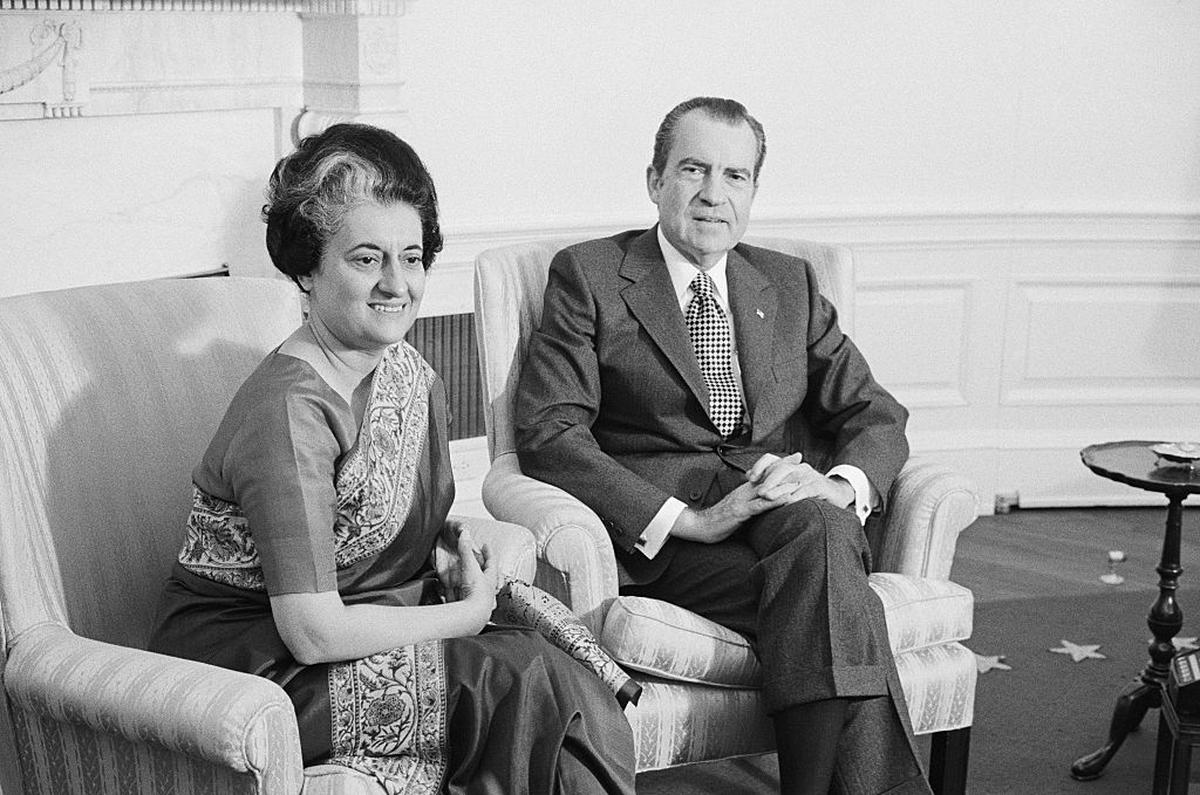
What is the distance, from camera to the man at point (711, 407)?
8.25 feet

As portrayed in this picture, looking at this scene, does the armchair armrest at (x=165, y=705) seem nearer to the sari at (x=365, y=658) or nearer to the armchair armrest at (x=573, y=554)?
the sari at (x=365, y=658)

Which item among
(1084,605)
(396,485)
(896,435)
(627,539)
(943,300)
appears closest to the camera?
(396,485)

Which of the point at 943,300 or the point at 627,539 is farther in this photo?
the point at 943,300

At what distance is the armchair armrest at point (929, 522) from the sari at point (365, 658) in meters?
0.86

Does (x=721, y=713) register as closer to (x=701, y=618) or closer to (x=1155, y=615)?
(x=701, y=618)

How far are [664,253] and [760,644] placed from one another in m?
0.84

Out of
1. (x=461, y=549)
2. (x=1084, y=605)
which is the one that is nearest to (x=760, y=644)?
(x=461, y=549)

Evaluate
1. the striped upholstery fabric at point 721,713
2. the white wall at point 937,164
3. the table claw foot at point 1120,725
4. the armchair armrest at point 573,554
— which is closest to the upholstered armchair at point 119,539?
the armchair armrest at point 573,554

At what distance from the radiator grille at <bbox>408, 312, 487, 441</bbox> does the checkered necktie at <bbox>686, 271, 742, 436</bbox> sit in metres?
1.30

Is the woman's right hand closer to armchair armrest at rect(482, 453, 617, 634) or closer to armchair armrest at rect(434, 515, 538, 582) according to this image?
armchair armrest at rect(434, 515, 538, 582)

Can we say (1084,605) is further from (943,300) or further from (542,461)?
(542,461)

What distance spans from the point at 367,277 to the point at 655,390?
0.92m

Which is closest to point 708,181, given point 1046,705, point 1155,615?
point 1155,615

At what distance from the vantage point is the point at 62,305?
2.17 m
